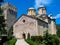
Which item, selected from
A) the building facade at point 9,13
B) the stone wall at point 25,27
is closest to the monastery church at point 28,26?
the stone wall at point 25,27

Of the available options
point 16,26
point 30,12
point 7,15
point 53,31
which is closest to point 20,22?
point 16,26

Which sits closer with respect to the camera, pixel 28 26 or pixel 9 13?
pixel 28 26

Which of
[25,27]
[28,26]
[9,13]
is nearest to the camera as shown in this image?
[28,26]

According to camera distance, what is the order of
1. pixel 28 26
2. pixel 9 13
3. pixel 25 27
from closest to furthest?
pixel 28 26, pixel 25 27, pixel 9 13

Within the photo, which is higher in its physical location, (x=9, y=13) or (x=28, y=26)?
(x=9, y=13)

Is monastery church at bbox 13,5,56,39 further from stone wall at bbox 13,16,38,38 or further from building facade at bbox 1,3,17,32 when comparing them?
building facade at bbox 1,3,17,32

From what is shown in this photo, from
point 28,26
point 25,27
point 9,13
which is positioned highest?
point 9,13

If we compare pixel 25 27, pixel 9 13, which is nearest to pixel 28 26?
pixel 25 27

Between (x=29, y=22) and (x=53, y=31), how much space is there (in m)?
11.3

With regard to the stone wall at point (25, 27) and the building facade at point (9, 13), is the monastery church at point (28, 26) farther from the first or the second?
the building facade at point (9, 13)

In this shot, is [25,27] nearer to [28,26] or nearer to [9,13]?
[28,26]

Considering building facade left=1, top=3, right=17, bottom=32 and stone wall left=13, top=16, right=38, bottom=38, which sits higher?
building facade left=1, top=3, right=17, bottom=32

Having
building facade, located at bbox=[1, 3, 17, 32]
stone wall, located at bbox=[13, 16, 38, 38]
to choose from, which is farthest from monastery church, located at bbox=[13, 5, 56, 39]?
building facade, located at bbox=[1, 3, 17, 32]

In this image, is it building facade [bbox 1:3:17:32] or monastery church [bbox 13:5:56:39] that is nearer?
monastery church [bbox 13:5:56:39]
